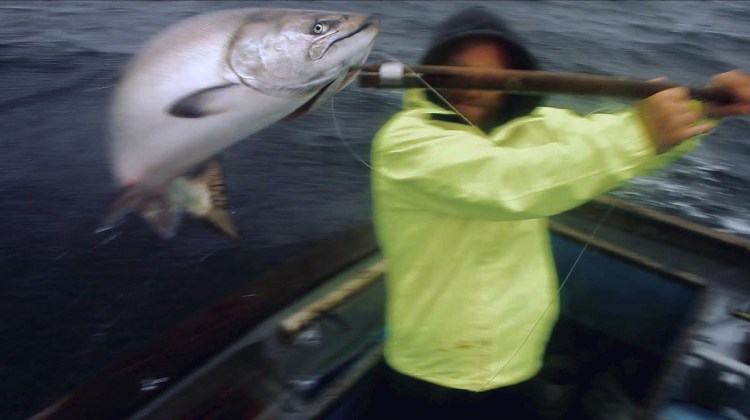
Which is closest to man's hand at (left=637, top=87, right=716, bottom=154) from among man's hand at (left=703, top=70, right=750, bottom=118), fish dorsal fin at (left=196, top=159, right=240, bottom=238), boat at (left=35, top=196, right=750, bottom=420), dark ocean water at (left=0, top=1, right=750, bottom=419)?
man's hand at (left=703, top=70, right=750, bottom=118)

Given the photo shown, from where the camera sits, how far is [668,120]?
1.06 m

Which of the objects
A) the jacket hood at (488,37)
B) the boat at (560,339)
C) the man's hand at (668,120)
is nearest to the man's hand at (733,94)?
the man's hand at (668,120)

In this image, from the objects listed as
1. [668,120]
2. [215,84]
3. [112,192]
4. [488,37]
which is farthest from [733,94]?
[112,192]

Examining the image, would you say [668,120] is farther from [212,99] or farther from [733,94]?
[212,99]

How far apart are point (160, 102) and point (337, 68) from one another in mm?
441

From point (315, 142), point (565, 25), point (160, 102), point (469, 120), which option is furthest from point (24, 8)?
point (469, 120)

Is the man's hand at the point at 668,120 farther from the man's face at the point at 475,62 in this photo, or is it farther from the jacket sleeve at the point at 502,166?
the man's face at the point at 475,62

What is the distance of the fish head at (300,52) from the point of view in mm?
1240

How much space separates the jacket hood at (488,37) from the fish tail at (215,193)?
23.0 inches

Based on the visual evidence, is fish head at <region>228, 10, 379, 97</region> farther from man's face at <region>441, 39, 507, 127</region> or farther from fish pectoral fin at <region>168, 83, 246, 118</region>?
man's face at <region>441, 39, 507, 127</region>

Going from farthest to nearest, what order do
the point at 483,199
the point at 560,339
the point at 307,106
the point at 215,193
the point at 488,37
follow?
the point at 560,339 < the point at 215,193 < the point at 307,106 < the point at 488,37 < the point at 483,199

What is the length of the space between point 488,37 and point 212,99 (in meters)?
0.62

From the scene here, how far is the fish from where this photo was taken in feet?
4.10

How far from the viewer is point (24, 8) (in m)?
8.12
